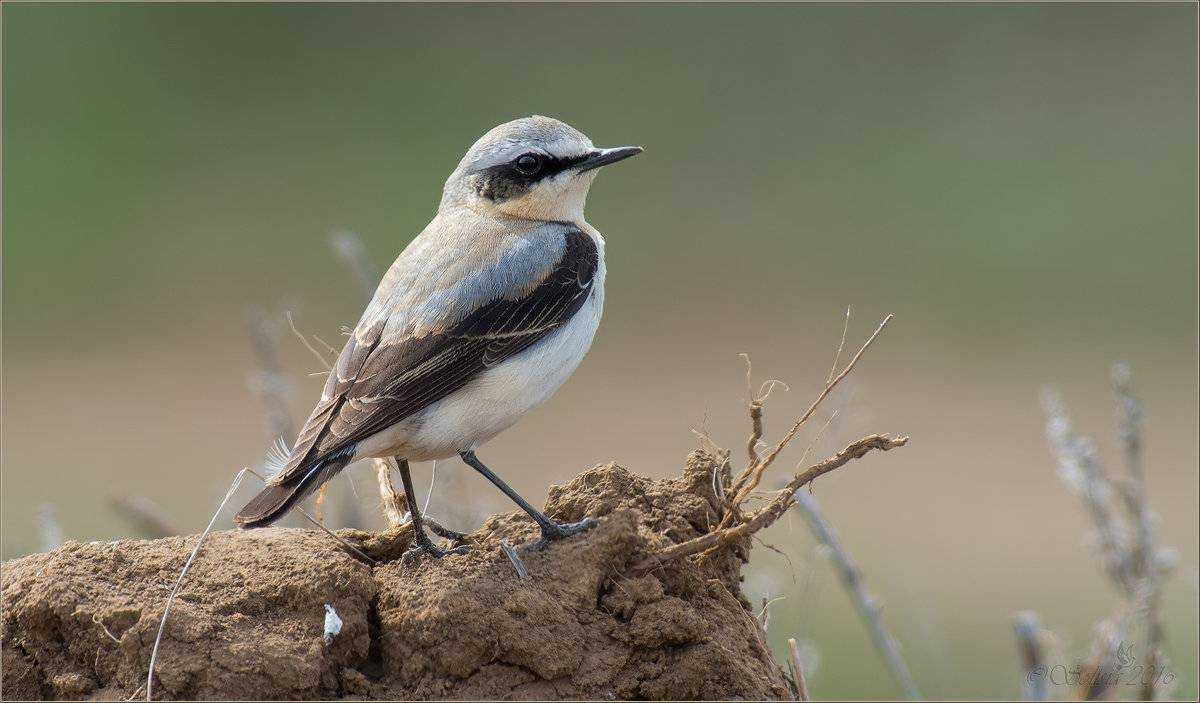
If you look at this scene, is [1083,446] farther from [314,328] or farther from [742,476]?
[314,328]

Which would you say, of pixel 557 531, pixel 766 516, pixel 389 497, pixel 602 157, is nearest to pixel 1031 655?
pixel 766 516

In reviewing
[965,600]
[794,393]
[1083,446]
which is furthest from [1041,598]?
[1083,446]

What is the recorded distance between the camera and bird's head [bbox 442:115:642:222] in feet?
→ 23.2

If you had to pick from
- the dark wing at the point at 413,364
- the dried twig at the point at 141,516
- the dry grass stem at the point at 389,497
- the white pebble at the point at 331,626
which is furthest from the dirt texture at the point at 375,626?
the dried twig at the point at 141,516

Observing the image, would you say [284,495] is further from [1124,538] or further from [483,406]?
[1124,538]

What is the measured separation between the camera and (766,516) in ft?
17.9

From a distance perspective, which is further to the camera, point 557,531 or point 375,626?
point 557,531

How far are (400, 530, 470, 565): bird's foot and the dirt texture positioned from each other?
0.09m

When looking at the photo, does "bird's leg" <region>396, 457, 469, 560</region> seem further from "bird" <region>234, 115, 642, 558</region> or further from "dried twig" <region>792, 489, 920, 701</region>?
"dried twig" <region>792, 489, 920, 701</region>

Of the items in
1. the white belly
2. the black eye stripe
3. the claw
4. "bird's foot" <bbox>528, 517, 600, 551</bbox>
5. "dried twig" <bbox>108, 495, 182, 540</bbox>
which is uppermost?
the black eye stripe

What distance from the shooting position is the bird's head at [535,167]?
7.07 m

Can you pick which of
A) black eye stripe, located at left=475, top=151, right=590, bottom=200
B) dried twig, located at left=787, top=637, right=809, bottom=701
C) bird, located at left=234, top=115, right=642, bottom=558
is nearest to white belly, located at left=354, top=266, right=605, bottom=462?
bird, located at left=234, top=115, right=642, bottom=558

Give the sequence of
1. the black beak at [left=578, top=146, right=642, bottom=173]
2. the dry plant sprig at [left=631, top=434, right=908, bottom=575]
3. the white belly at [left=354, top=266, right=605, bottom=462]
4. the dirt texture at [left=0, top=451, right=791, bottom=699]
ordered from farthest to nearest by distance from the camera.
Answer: the black beak at [left=578, top=146, right=642, bottom=173] < the white belly at [left=354, top=266, right=605, bottom=462] < the dry plant sprig at [left=631, top=434, right=908, bottom=575] < the dirt texture at [left=0, top=451, right=791, bottom=699]

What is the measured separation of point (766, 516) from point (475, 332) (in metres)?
1.64
